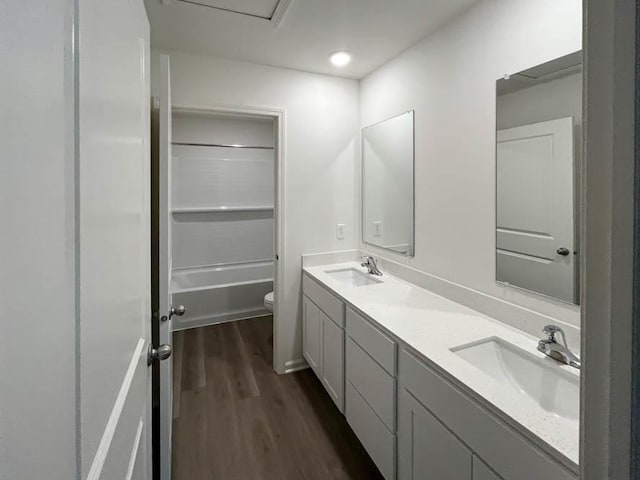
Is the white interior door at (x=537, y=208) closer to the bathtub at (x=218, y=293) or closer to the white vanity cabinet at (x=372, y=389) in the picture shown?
the white vanity cabinet at (x=372, y=389)

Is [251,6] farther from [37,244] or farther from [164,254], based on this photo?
[37,244]

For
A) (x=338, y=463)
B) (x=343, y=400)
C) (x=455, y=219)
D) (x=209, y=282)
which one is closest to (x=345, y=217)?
(x=455, y=219)

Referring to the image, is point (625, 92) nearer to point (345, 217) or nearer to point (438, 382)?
point (438, 382)

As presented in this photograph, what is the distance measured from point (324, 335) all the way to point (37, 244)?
2.00 meters

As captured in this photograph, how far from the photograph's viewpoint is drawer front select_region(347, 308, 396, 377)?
1449 mm

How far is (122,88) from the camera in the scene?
0.70m

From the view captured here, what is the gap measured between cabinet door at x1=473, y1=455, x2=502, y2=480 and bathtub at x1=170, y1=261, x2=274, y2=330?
3.08m

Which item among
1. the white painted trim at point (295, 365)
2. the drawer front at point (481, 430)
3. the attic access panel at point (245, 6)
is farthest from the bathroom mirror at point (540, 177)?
the white painted trim at point (295, 365)

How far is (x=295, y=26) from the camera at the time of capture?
1.89 meters

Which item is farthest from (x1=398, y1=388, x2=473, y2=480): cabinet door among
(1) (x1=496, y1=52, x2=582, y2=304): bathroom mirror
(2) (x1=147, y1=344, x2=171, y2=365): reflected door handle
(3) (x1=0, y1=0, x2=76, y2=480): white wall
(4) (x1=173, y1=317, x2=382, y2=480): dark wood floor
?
(3) (x1=0, y1=0, x2=76, y2=480): white wall

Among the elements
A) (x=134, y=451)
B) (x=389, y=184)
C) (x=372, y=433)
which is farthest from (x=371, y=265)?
(x=134, y=451)

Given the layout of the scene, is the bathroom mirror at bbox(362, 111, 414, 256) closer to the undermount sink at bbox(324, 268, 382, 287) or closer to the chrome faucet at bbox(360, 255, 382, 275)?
the chrome faucet at bbox(360, 255, 382, 275)

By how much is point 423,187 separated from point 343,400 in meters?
1.41

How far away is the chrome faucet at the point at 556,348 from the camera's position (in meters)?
1.15
